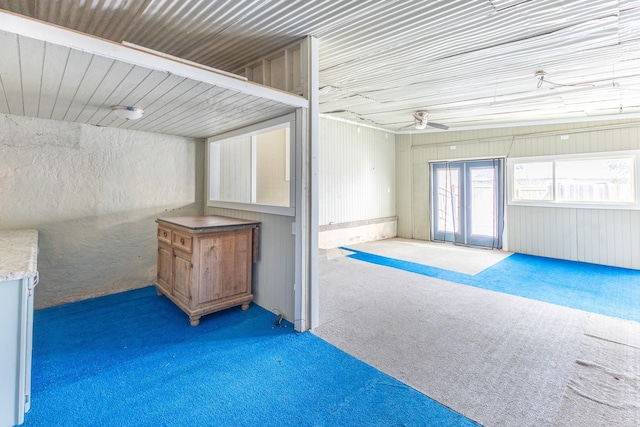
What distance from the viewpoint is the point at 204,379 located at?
204cm

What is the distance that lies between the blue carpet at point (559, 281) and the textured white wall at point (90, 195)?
3.53 m

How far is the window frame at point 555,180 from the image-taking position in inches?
201

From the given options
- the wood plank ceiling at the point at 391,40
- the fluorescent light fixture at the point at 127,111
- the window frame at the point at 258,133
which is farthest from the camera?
the window frame at the point at 258,133

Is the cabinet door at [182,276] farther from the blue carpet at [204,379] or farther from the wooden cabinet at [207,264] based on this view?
the blue carpet at [204,379]

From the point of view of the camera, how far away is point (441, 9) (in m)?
2.30

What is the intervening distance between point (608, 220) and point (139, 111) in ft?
24.0

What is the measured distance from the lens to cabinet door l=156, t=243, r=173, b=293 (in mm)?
3283

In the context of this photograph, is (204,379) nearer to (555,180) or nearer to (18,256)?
(18,256)

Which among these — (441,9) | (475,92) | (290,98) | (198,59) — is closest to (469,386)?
(290,98)

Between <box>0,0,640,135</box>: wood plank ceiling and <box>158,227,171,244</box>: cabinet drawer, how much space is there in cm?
120

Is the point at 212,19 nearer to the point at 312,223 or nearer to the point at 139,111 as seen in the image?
the point at 139,111

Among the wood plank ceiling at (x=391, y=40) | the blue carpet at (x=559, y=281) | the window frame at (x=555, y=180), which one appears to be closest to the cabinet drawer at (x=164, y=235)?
the wood plank ceiling at (x=391, y=40)

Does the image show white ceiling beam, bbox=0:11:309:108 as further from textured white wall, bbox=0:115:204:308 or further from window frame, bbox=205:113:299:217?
textured white wall, bbox=0:115:204:308

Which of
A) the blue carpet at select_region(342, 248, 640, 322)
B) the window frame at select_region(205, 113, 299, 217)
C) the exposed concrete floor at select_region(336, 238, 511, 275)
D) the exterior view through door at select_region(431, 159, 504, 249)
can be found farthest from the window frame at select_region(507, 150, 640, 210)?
the window frame at select_region(205, 113, 299, 217)
